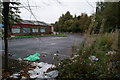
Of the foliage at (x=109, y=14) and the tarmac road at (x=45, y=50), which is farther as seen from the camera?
the foliage at (x=109, y=14)

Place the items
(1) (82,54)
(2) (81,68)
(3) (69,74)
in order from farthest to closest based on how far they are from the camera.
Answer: (1) (82,54) < (2) (81,68) < (3) (69,74)

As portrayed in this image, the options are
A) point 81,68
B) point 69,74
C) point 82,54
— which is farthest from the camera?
point 82,54

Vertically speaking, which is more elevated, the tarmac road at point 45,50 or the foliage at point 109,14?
the foliage at point 109,14

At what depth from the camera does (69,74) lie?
1.61m

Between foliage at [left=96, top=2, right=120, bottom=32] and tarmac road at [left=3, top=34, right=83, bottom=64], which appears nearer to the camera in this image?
tarmac road at [left=3, top=34, right=83, bottom=64]

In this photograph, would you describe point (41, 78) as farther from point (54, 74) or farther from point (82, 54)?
point (82, 54)

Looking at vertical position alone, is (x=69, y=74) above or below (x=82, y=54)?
below

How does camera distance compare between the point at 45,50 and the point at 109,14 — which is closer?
the point at 45,50

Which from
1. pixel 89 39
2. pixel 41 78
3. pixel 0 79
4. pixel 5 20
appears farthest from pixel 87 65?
pixel 5 20

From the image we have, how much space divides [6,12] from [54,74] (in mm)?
1743

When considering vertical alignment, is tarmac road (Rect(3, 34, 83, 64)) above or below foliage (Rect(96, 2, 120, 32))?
below

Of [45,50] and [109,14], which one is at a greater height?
[109,14]

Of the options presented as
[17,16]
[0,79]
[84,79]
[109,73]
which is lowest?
[0,79]

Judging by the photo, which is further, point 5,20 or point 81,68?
point 5,20
